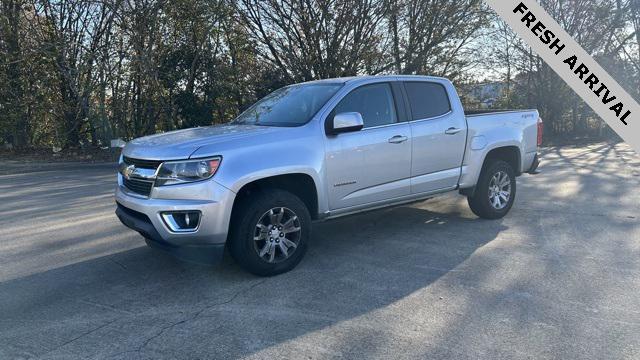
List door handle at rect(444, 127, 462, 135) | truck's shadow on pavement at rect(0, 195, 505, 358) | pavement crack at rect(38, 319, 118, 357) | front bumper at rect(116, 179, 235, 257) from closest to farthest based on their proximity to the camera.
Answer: pavement crack at rect(38, 319, 118, 357) < truck's shadow on pavement at rect(0, 195, 505, 358) < front bumper at rect(116, 179, 235, 257) < door handle at rect(444, 127, 462, 135)

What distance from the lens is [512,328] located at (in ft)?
12.2

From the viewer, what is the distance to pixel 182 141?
4648 millimetres

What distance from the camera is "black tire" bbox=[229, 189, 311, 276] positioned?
4.58 m

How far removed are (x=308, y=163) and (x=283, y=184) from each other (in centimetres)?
34

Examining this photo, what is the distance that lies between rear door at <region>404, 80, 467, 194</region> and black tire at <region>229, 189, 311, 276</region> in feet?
5.31

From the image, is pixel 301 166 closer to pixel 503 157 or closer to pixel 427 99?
pixel 427 99

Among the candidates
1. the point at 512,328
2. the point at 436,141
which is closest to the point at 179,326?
the point at 512,328

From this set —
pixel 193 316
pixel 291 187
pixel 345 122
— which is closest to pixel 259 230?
pixel 291 187

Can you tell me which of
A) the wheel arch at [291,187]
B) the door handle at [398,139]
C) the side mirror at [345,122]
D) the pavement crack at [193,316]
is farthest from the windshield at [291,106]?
the pavement crack at [193,316]

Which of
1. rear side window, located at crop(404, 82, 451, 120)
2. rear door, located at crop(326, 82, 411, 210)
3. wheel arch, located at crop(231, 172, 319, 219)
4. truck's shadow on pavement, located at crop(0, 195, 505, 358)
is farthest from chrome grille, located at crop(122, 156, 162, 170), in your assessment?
rear side window, located at crop(404, 82, 451, 120)

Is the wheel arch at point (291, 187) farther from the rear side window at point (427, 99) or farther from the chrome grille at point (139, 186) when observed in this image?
the rear side window at point (427, 99)

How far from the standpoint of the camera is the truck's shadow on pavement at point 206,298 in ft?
11.8

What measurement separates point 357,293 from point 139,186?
218cm

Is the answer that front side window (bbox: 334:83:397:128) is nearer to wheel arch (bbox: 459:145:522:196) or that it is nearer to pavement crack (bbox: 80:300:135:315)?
wheel arch (bbox: 459:145:522:196)
